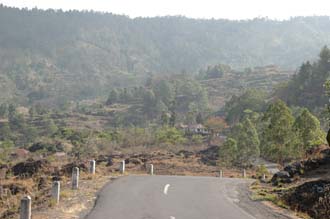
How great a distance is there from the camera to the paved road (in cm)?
1226

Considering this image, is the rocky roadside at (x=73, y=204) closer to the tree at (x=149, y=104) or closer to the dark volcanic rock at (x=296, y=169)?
the dark volcanic rock at (x=296, y=169)

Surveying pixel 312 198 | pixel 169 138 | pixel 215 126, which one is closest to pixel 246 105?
pixel 215 126

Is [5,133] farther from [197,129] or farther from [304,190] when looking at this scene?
[304,190]

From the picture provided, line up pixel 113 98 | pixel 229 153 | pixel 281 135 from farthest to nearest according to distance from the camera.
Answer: pixel 113 98 → pixel 229 153 → pixel 281 135

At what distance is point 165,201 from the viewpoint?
1459 centimetres

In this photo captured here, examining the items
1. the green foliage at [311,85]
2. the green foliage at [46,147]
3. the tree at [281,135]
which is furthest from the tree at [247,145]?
the green foliage at [311,85]

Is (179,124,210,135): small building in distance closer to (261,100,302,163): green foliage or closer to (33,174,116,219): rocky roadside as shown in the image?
(261,100,302,163): green foliage

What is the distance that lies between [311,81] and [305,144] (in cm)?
8098

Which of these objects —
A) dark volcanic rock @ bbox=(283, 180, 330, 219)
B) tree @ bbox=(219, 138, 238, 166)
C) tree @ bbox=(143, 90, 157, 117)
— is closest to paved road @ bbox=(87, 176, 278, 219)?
dark volcanic rock @ bbox=(283, 180, 330, 219)

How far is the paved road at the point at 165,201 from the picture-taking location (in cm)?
1226

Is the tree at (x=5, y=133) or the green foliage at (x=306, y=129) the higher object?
the green foliage at (x=306, y=129)

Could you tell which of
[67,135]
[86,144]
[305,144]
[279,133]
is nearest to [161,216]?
[279,133]

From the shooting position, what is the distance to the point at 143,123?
508 feet

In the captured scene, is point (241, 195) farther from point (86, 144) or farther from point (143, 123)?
point (143, 123)
